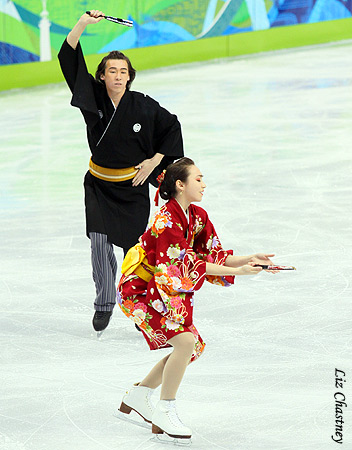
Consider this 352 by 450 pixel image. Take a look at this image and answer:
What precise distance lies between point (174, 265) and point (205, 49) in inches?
450

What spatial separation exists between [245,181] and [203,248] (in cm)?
417

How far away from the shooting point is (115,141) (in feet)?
14.6

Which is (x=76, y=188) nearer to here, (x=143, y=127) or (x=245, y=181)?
(x=245, y=181)

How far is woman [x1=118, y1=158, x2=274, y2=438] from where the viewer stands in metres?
3.24

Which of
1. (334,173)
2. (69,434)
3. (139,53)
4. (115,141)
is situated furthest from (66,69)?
(139,53)

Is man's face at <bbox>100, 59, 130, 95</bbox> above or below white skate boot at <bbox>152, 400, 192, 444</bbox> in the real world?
above

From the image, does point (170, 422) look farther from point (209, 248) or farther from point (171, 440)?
point (209, 248)

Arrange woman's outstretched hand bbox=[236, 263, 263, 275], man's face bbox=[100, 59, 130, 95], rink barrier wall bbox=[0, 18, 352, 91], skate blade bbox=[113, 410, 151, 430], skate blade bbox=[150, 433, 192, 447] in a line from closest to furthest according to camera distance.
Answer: woman's outstretched hand bbox=[236, 263, 263, 275]
skate blade bbox=[150, 433, 192, 447]
skate blade bbox=[113, 410, 151, 430]
man's face bbox=[100, 59, 130, 95]
rink barrier wall bbox=[0, 18, 352, 91]

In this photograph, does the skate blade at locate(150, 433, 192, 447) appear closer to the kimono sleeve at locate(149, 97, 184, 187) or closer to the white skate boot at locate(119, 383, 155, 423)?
the white skate boot at locate(119, 383, 155, 423)

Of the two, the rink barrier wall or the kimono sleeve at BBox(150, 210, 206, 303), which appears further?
the rink barrier wall

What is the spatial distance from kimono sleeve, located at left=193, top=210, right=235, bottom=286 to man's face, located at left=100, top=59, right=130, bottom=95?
1171 mm

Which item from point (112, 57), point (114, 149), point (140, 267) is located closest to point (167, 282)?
point (140, 267)

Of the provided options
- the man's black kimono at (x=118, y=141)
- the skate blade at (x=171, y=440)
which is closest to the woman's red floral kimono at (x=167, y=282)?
the skate blade at (x=171, y=440)

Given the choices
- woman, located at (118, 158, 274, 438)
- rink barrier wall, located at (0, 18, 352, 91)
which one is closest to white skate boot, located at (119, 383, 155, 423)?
woman, located at (118, 158, 274, 438)
